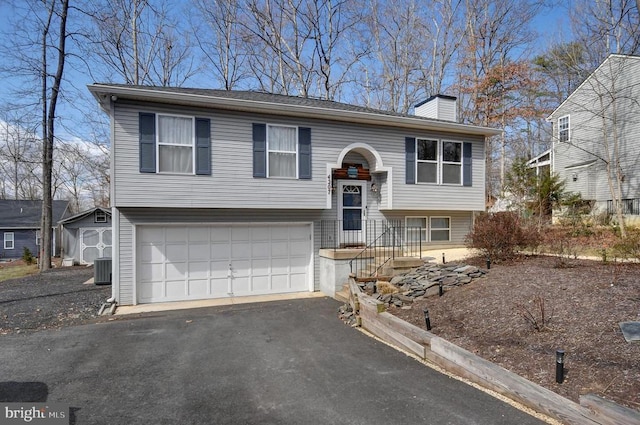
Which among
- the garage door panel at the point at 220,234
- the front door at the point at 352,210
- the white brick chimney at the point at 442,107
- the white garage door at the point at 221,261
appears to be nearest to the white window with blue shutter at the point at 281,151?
the front door at the point at 352,210

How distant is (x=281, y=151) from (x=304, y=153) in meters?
0.66

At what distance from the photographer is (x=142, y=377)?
503cm

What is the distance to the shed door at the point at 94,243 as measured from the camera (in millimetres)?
19297

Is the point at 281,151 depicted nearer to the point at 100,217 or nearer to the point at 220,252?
the point at 220,252

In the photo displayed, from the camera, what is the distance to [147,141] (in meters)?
8.97

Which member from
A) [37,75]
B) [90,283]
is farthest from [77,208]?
[90,283]

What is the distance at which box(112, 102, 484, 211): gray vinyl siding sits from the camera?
884 centimetres

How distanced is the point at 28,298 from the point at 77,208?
29.5 meters

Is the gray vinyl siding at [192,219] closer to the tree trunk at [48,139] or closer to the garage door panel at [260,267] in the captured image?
the garage door panel at [260,267]

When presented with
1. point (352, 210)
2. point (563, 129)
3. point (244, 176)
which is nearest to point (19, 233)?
point (244, 176)

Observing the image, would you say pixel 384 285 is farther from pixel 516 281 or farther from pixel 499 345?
pixel 499 345

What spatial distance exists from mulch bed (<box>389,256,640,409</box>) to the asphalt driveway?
685 mm

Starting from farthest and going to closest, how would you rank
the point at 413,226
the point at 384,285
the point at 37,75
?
the point at 37,75 → the point at 413,226 → the point at 384,285

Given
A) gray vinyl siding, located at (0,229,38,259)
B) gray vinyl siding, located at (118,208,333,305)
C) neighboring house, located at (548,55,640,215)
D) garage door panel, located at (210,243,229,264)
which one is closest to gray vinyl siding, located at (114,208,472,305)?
gray vinyl siding, located at (118,208,333,305)
